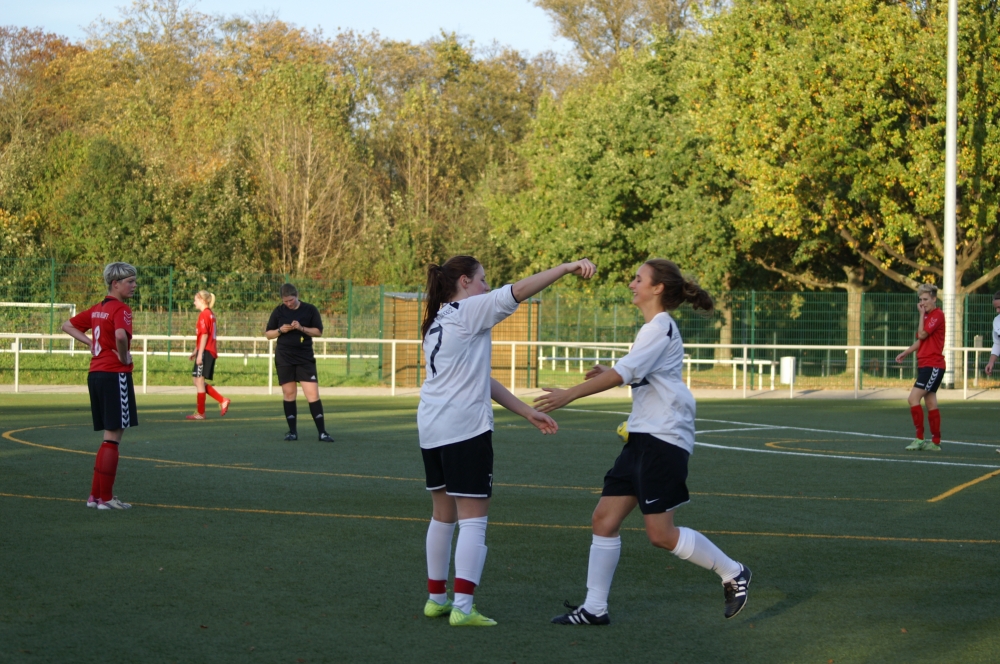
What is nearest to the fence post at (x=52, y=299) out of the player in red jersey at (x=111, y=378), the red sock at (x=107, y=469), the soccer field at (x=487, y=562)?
the soccer field at (x=487, y=562)

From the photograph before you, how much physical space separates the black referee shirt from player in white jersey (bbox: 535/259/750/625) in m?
8.92

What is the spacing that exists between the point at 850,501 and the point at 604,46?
1785 inches

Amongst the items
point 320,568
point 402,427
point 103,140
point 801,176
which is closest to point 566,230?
point 801,176

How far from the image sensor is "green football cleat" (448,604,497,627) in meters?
5.38

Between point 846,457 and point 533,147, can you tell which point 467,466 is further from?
point 533,147

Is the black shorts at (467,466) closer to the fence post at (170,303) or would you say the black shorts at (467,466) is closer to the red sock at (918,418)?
the red sock at (918,418)

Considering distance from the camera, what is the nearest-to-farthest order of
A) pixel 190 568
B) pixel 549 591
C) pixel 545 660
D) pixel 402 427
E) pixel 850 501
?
pixel 545 660 → pixel 549 591 → pixel 190 568 → pixel 850 501 → pixel 402 427

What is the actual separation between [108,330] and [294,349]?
547cm

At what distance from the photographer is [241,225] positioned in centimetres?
4472

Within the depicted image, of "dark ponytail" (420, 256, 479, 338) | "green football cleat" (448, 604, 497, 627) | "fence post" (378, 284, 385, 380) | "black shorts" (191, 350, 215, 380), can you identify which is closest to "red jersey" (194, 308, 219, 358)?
"black shorts" (191, 350, 215, 380)

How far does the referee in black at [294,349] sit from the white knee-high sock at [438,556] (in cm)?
840

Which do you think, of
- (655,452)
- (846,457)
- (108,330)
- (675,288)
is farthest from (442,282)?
(846,457)

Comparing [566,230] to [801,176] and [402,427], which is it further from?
[402,427]

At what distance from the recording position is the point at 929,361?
13438 millimetres
